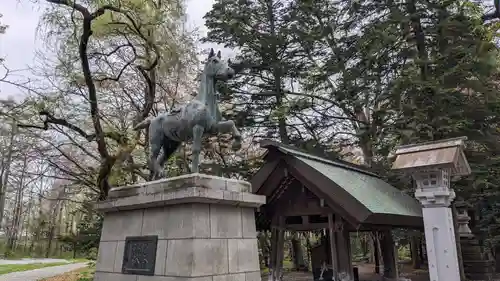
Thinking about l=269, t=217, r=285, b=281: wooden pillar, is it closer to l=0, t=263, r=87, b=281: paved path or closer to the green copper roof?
the green copper roof

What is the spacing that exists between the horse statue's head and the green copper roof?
11.8 feet

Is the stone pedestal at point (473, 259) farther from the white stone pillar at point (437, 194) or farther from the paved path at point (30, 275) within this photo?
the paved path at point (30, 275)

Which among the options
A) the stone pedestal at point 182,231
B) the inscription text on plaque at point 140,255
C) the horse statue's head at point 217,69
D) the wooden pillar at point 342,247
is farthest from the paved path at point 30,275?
the horse statue's head at point 217,69

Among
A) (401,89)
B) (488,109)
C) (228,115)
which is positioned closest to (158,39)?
(228,115)

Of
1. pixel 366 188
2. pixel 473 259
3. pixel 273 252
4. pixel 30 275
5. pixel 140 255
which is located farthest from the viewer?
pixel 30 275

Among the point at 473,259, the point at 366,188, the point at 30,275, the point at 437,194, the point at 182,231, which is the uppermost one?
the point at 366,188

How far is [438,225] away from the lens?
311 inches

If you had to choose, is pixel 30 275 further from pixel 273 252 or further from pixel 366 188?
pixel 366 188

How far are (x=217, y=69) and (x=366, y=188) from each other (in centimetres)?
556

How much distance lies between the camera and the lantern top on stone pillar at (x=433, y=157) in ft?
25.2

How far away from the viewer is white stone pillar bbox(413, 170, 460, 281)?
7646 mm

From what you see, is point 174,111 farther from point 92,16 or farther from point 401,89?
point 401,89

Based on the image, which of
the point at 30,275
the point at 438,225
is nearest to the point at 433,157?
the point at 438,225

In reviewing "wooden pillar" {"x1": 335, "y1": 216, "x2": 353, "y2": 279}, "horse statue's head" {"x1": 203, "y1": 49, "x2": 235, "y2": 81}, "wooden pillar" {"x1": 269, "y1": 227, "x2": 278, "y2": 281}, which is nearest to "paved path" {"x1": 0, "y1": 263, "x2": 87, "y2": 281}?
"wooden pillar" {"x1": 269, "y1": 227, "x2": 278, "y2": 281}
